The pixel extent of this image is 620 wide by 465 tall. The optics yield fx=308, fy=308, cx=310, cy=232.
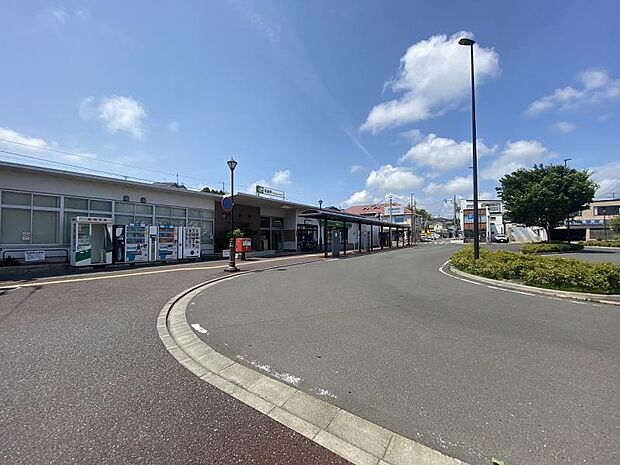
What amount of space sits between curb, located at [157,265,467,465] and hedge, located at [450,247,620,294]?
8.79m

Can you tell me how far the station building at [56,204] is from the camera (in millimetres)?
14250

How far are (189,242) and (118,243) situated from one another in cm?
441

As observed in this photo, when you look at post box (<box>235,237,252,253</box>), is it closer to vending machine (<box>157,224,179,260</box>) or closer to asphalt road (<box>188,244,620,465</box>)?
vending machine (<box>157,224,179,260</box>)

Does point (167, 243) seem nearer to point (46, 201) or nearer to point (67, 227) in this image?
point (67, 227)

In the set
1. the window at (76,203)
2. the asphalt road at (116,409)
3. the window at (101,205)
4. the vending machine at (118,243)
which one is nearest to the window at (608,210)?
the vending machine at (118,243)

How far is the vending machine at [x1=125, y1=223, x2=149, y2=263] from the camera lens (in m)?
16.5

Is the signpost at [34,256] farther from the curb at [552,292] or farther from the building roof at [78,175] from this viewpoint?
the curb at [552,292]

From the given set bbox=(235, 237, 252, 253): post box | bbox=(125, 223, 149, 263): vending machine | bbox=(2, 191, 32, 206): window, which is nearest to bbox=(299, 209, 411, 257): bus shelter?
bbox=(235, 237, 252, 253): post box

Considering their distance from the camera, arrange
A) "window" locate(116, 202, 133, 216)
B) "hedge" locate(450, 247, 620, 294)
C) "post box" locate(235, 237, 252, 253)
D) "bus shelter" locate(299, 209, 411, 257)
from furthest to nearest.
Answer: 1. "bus shelter" locate(299, 209, 411, 257)
2. "post box" locate(235, 237, 252, 253)
3. "window" locate(116, 202, 133, 216)
4. "hedge" locate(450, 247, 620, 294)

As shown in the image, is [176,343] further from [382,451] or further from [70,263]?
[70,263]

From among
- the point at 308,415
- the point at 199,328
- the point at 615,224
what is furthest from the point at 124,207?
the point at 615,224

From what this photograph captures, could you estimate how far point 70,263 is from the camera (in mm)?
14938

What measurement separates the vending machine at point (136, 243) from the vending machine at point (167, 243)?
83cm

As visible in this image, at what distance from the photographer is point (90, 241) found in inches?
602
